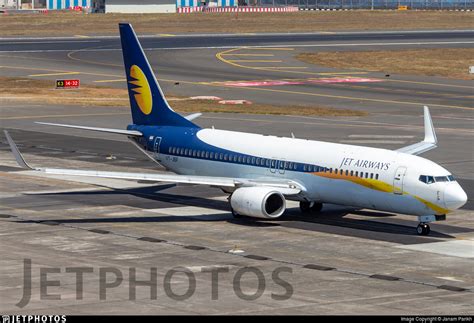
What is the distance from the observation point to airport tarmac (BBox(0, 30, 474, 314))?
121ft

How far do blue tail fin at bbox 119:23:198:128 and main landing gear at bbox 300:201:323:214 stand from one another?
942 cm

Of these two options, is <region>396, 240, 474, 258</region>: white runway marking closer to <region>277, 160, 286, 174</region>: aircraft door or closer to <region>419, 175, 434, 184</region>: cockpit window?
<region>419, 175, 434, 184</region>: cockpit window

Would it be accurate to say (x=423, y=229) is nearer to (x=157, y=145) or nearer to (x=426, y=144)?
(x=426, y=144)

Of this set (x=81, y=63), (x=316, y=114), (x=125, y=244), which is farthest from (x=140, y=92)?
(x=81, y=63)

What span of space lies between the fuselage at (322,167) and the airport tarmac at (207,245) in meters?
1.59

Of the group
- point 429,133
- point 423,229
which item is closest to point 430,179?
point 423,229

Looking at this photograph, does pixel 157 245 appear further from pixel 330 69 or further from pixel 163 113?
pixel 330 69

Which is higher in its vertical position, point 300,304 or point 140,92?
point 140,92

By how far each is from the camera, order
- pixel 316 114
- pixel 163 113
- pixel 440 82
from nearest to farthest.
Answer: pixel 163 113 → pixel 316 114 → pixel 440 82

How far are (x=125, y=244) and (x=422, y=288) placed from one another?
1392 centimetres

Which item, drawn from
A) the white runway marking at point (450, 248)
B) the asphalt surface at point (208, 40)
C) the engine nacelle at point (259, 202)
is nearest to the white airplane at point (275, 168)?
the engine nacelle at point (259, 202)

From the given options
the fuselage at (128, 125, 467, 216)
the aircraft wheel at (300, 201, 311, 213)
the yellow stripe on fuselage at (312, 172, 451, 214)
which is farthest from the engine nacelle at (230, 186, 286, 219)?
the aircraft wheel at (300, 201, 311, 213)

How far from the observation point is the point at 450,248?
4728cm

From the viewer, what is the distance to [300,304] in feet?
120
